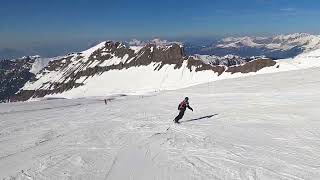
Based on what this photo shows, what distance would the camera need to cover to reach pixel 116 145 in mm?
18938

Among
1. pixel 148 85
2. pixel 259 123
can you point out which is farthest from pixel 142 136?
pixel 148 85

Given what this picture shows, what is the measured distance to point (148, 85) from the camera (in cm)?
19888

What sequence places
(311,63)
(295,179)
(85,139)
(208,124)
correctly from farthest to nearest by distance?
(311,63) < (208,124) < (85,139) < (295,179)

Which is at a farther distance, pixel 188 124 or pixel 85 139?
pixel 188 124

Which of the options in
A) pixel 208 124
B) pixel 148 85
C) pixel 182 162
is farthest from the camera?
pixel 148 85

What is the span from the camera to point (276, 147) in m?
17.7

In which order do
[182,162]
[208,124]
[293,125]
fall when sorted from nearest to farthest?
[182,162] < [293,125] < [208,124]

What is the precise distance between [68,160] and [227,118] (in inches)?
591

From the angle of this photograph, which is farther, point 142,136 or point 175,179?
point 142,136

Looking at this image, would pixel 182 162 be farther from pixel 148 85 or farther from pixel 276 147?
pixel 148 85

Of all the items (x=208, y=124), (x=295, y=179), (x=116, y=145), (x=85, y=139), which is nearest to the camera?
(x=295, y=179)

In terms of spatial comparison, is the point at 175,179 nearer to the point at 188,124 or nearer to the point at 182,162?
the point at 182,162

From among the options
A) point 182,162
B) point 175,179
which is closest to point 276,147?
point 182,162

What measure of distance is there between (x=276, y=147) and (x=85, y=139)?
30.5ft
